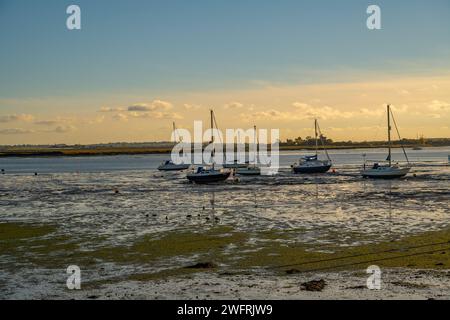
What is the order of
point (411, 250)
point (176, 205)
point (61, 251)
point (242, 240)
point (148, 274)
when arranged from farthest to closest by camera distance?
point (176, 205) → point (242, 240) → point (61, 251) → point (411, 250) → point (148, 274)

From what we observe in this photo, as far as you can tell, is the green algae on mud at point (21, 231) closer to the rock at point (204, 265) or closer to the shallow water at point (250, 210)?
the shallow water at point (250, 210)

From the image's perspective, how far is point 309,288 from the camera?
18.1 meters

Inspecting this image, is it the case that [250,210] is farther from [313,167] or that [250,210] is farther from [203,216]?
[313,167]

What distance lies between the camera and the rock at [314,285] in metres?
18.0

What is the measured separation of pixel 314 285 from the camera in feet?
60.4

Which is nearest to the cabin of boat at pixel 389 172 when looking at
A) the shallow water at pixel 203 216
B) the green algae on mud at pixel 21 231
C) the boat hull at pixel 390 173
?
the boat hull at pixel 390 173

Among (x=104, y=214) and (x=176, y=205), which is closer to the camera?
(x=104, y=214)

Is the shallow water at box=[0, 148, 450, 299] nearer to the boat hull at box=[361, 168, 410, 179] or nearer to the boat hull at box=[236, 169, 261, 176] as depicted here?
the boat hull at box=[361, 168, 410, 179]

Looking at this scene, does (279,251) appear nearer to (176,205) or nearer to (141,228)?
(141,228)

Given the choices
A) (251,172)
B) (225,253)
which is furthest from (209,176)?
(225,253)

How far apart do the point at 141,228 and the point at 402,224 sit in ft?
50.2

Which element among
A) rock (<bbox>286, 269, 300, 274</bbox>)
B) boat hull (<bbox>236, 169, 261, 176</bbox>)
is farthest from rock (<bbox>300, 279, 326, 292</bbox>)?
boat hull (<bbox>236, 169, 261, 176</bbox>)

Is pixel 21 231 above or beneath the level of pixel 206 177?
beneath

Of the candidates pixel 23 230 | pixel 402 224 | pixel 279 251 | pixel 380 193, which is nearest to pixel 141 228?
pixel 23 230
